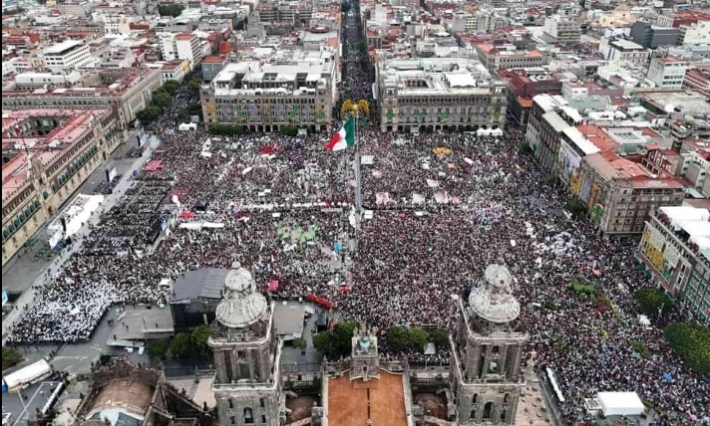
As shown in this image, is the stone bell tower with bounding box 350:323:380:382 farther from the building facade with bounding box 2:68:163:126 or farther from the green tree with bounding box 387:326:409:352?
the building facade with bounding box 2:68:163:126

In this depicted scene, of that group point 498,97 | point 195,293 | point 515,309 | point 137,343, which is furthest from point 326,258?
point 498,97

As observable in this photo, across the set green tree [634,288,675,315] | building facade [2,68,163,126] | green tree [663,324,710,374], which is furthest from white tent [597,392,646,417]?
building facade [2,68,163,126]

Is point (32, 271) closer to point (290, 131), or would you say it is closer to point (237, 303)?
point (237, 303)

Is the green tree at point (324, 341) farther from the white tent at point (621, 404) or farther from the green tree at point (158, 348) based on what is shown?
the white tent at point (621, 404)

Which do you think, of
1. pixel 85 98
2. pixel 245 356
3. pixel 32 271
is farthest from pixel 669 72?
pixel 32 271

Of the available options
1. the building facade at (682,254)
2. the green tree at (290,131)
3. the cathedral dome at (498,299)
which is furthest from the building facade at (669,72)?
the cathedral dome at (498,299)
